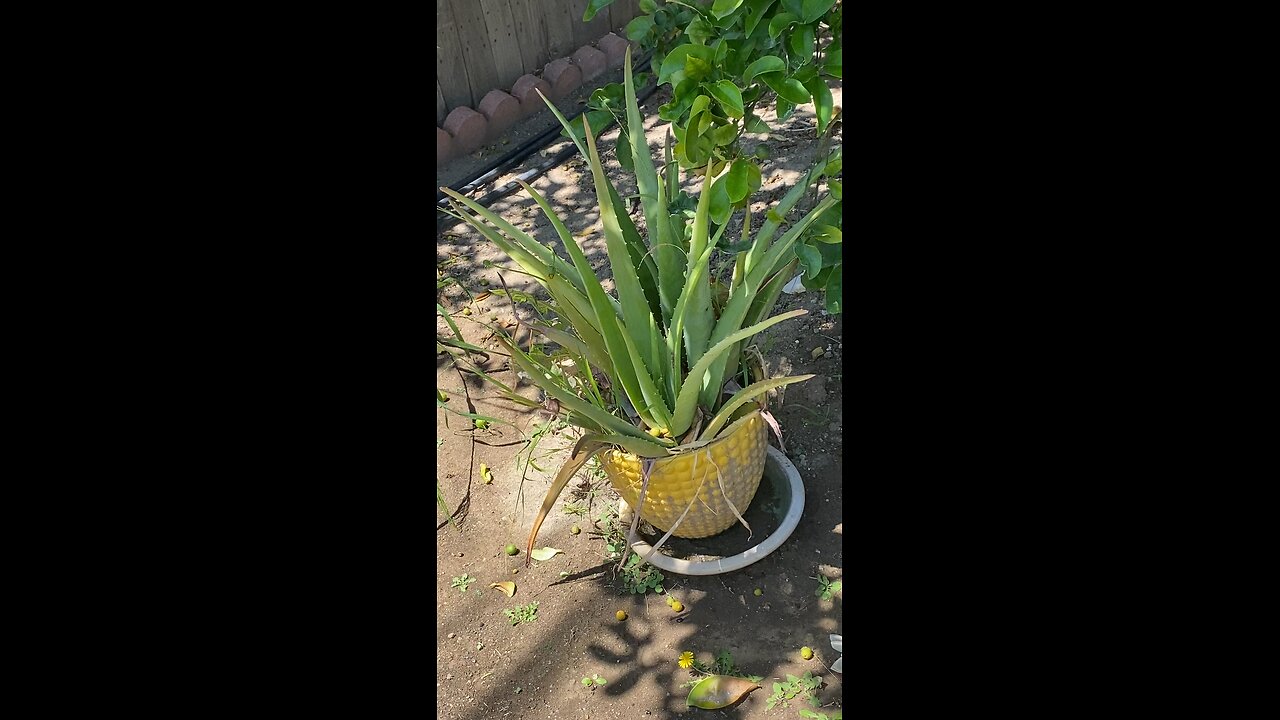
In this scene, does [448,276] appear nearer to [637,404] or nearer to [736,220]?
[736,220]

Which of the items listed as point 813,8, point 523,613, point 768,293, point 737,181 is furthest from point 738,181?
point 523,613

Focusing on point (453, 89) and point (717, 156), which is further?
point (453, 89)

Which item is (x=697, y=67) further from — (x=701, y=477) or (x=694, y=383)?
(x=701, y=477)

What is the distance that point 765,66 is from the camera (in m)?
1.33

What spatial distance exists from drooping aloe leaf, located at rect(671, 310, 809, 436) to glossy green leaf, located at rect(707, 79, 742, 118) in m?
0.43

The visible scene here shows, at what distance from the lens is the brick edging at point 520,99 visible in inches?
174

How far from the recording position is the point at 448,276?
11.9 ft

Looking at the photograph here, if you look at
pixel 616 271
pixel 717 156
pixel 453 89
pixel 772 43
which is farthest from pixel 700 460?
pixel 453 89

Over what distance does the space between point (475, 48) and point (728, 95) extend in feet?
11.4

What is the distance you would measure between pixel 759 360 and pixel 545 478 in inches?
32.5

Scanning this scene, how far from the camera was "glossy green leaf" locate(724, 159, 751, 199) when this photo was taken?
151cm

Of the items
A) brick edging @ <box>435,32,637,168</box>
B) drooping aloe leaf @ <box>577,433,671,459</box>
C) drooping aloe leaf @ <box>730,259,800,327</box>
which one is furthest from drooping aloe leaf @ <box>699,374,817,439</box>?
brick edging @ <box>435,32,637,168</box>
